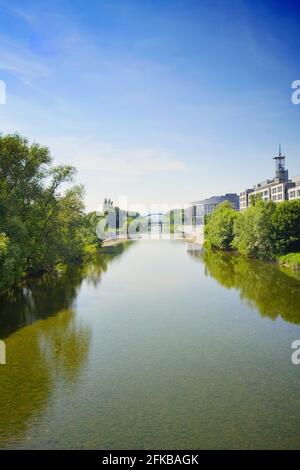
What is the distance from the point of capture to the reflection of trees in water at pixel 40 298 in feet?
116

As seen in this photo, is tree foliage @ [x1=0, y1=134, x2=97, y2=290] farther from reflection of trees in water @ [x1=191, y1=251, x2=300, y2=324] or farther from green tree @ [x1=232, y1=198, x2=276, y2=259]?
green tree @ [x1=232, y1=198, x2=276, y2=259]

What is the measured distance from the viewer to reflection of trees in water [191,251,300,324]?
1511 inches

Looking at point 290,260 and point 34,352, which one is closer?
point 34,352

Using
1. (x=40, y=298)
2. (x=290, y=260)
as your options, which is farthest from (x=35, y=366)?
(x=290, y=260)

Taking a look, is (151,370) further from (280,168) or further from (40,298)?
(280,168)

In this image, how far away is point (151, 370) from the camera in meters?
23.6

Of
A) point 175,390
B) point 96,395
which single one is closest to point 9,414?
point 96,395

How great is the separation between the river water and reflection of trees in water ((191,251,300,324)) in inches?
11.8

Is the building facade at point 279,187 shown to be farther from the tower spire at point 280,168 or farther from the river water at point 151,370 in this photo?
the river water at point 151,370

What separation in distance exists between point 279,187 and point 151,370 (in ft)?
Answer: 434

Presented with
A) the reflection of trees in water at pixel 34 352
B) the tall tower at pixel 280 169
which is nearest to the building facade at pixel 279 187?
the tall tower at pixel 280 169

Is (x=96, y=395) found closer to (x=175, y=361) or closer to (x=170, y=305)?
(x=175, y=361)

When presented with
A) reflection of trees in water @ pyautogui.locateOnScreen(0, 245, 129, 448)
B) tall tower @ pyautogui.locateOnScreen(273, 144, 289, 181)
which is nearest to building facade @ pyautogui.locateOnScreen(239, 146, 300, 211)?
tall tower @ pyautogui.locateOnScreen(273, 144, 289, 181)
